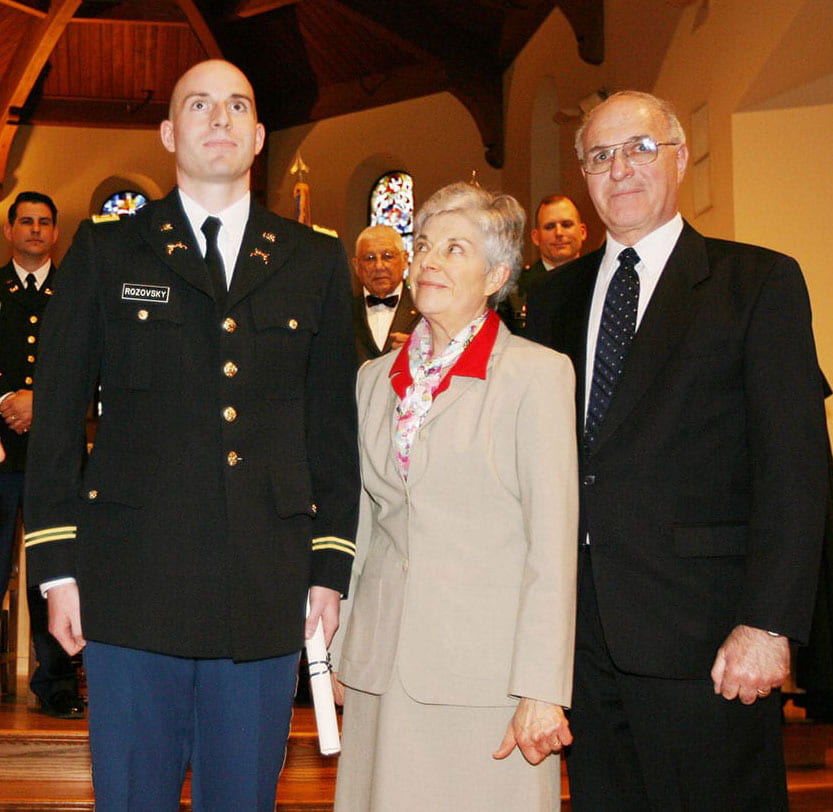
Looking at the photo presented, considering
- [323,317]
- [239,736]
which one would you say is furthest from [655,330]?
[239,736]

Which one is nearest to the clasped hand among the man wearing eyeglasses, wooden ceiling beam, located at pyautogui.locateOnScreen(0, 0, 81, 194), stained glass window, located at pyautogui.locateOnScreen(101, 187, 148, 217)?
the man wearing eyeglasses

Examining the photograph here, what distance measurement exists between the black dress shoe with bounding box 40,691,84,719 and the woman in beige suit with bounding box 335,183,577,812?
241 centimetres

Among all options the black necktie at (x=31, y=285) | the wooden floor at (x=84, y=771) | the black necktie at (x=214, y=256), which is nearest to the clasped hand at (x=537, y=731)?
the black necktie at (x=214, y=256)

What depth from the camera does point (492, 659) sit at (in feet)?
6.82

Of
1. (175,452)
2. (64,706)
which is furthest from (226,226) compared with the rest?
(64,706)

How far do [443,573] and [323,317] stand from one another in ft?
1.74

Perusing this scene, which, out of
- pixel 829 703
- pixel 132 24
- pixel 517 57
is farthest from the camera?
pixel 132 24

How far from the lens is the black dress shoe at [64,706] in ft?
14.1

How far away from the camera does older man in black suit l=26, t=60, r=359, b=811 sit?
1932 millimetres

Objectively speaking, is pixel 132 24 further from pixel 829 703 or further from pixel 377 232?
pixel 829 703

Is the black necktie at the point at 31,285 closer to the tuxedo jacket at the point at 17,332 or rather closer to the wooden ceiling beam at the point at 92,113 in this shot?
the tuxedo jacket at the point at 17,332

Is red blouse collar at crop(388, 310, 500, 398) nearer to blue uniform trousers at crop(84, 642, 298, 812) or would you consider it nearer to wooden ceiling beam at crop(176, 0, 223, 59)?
blue uniform trousers at crop(84, 642, 298, 812)

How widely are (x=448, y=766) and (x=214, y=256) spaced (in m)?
1.00

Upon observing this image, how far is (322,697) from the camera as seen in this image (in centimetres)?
204
